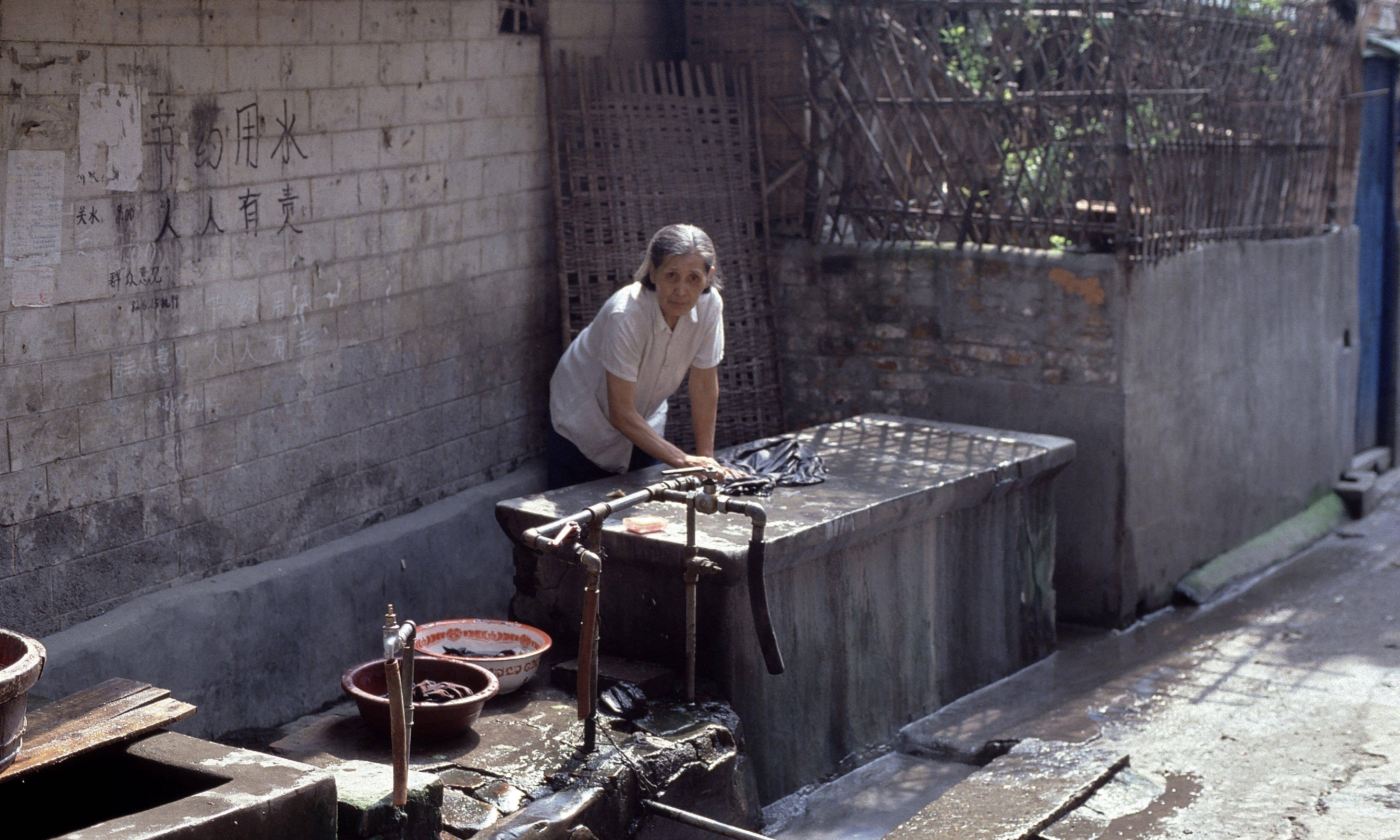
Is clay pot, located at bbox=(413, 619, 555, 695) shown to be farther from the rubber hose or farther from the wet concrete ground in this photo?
the wet concrete ground

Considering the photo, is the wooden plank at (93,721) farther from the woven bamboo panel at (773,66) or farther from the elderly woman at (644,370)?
the woven bamboo panel at (773,66)

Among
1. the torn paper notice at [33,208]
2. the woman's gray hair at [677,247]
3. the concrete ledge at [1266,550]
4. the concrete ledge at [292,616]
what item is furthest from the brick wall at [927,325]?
the torn paper notice at [33,208]

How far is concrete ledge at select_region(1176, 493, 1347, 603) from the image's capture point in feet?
24.5

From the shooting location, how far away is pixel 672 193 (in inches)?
289

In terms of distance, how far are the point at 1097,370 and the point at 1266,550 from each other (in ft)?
6.78

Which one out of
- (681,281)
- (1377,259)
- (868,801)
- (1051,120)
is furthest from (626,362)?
(1377,259)

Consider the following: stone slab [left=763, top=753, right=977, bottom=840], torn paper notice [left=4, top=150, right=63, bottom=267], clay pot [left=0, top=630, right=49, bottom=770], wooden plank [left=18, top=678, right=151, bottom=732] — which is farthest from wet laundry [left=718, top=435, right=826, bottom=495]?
clay pot [left=0, top=630, right=49, bottom=770]

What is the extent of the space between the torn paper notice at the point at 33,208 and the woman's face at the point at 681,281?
207 centimetres

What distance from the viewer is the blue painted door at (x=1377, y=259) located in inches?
378

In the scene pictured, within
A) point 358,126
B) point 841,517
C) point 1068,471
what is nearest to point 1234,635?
point 1068,471

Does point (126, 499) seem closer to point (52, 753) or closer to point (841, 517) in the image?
point (52, 753)

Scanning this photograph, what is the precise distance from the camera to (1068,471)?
7039mm

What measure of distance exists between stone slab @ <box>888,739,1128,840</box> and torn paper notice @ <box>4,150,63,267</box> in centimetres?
332

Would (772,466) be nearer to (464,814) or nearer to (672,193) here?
(672,193)
